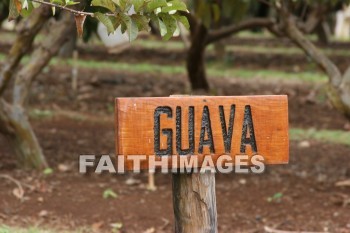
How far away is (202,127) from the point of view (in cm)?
411

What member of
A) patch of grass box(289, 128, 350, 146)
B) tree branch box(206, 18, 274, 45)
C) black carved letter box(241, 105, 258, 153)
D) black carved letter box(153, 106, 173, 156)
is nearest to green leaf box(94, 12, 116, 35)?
black carved letter box(153, 106, 173, 156)

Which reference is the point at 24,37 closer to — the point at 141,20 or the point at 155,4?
the point at 141,20

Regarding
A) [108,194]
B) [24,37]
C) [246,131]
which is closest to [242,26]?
[24,37]

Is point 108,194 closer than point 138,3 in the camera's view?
No

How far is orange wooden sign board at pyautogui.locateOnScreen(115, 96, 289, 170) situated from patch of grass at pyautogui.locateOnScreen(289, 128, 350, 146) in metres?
6.23

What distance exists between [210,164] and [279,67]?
15.2 metres

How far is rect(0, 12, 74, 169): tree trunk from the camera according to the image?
→ 8.11 m

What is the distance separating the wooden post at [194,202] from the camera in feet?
13.8

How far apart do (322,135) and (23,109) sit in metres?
4.14

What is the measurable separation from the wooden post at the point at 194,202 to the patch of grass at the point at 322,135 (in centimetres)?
626

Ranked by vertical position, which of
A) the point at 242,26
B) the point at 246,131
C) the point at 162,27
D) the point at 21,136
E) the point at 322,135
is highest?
the point at 162,27

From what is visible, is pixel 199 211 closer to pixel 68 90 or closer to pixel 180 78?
pixel 68 90

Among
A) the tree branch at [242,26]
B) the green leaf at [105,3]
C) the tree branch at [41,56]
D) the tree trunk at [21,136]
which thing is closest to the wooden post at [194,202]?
the green leaf at [105,3]

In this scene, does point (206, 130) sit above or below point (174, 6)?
below
